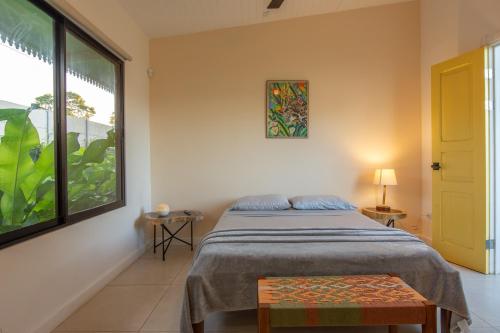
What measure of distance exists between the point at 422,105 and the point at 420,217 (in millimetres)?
1494

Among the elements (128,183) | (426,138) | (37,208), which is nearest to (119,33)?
(128,183)

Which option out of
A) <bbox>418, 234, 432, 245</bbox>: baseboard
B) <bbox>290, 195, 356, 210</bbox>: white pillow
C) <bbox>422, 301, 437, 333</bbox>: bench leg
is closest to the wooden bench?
<bbox>422, 301, 437, 333</bbox>: bench leg

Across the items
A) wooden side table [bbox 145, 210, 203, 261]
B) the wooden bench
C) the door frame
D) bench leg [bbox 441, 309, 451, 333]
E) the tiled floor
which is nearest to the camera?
the wooden bench

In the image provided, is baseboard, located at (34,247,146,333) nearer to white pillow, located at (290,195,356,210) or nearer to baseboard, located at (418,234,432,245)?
white pillow, located at (290,195,356,210)

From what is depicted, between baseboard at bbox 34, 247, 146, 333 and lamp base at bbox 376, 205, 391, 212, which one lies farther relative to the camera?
lamp base at bbox 376, 205, 391, 212

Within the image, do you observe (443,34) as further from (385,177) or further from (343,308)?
(343,308)

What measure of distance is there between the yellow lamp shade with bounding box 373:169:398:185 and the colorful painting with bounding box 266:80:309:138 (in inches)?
40.9

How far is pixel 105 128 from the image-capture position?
2.78m

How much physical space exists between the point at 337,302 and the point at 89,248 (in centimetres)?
205

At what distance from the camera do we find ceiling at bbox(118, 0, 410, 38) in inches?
120

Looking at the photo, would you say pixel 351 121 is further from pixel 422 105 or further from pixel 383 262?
pixel 383 262

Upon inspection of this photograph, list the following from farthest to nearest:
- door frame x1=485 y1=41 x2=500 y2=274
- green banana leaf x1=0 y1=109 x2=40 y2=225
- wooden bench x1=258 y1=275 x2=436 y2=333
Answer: door frame x1=485 y1=41 x2=500 y2=274 < green banana leaf x1=0 y1=109 x2=40 y2=225 < wooden bench x1=258 y1=275 x2=436 y2=333

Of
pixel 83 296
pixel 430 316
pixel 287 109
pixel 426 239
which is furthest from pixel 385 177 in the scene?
pixel 83 296

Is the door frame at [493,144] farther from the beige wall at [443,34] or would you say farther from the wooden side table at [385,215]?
the wooden side table at [385,215]
